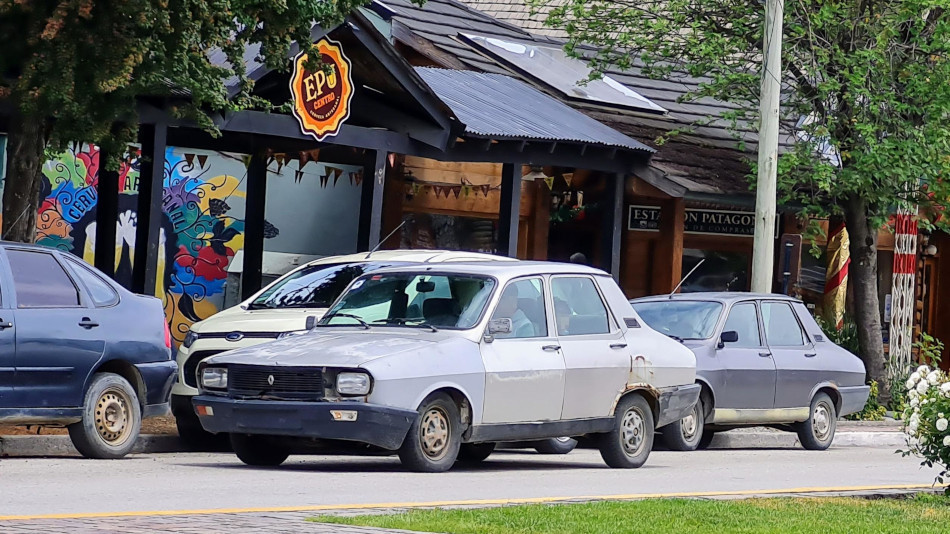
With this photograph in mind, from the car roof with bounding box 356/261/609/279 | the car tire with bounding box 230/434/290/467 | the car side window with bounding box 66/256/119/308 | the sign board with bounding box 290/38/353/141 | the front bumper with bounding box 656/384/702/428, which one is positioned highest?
the sign board with bounding box 290/38/353/141

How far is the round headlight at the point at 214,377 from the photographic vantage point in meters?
11.8

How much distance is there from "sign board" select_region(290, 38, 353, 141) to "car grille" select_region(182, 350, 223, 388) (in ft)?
17.7

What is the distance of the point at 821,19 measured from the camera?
2223 centimetres

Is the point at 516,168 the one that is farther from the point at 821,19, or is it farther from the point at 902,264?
the point at 902,264

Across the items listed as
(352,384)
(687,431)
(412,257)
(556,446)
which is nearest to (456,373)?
(352,384)

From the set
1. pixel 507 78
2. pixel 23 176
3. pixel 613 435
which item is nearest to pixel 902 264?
pixel 507 78

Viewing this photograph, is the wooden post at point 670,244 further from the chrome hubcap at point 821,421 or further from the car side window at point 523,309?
the car side window at point 523,309

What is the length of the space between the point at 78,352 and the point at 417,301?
8.59ft

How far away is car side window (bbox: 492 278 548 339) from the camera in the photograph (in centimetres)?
1255

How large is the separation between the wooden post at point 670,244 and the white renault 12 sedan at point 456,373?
11417 mm

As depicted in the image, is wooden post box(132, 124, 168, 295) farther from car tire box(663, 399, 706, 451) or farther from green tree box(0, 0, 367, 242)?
car tire box(663, 399, 706, 451)

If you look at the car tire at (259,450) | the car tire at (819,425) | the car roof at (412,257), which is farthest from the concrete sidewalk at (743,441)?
the car roof at (412,257)

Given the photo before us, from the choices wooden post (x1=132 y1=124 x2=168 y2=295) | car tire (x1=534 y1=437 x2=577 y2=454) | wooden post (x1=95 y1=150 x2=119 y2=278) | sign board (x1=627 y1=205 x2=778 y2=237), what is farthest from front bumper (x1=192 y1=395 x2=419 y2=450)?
sign board (x1=627 y1=205 x2=778 y2=237)

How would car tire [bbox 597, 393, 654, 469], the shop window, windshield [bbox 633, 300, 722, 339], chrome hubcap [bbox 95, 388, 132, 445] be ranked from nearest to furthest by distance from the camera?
1. chrome hubcap [bbox 95, 388, 132, 445]
2. car tire [bbox 597, 393, 654, 469]
3. windshield [bbox 633, 300, 722, 339]
4. the shop window
